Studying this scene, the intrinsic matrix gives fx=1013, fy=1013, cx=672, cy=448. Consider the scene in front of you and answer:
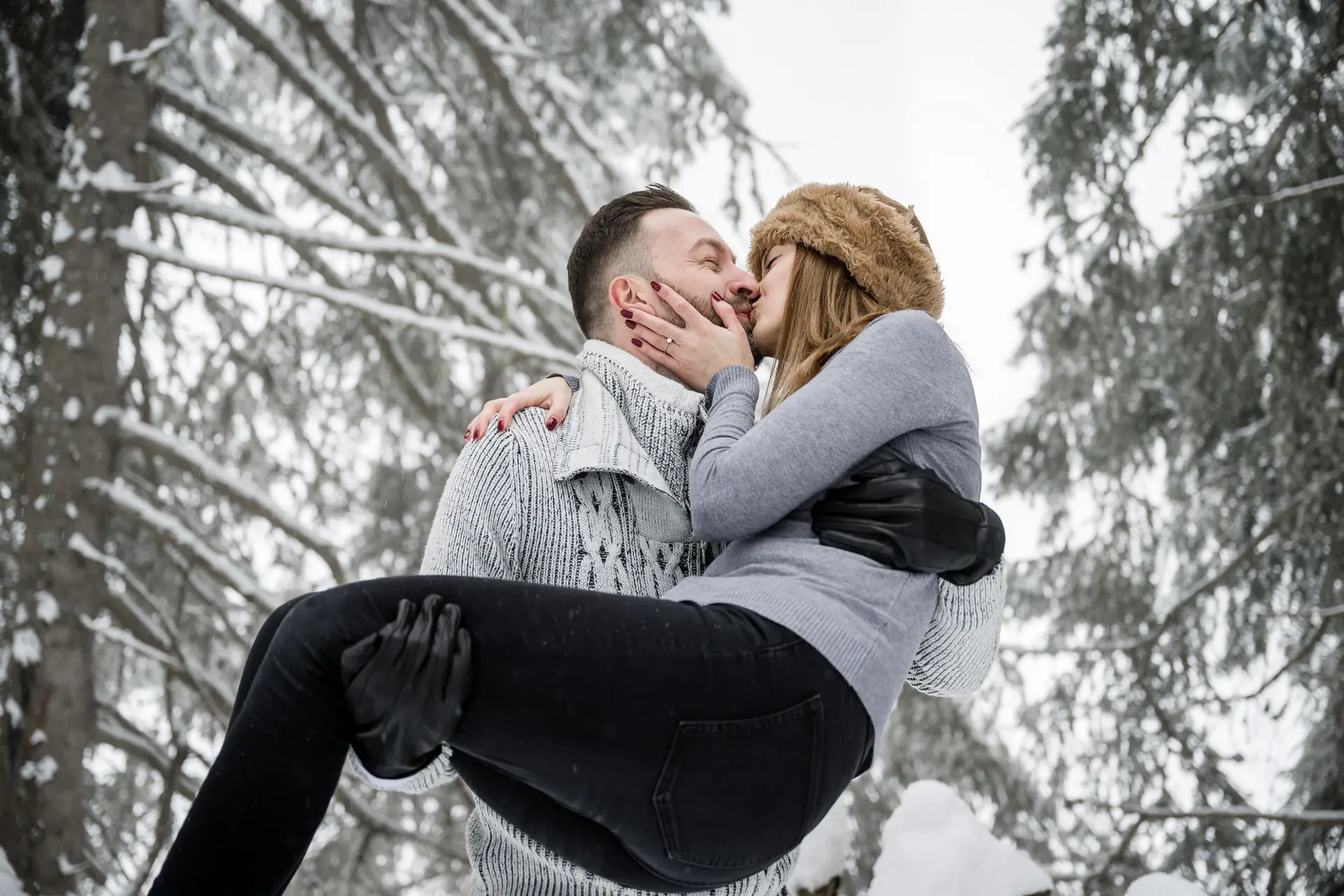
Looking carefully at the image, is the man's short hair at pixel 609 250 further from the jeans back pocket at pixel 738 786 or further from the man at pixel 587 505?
the jeans back pocket at pixel 738 786

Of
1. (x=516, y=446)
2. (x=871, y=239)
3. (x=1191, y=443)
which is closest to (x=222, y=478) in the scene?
(x=516, y=446)

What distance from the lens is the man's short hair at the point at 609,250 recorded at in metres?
2.32

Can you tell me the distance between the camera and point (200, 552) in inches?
155

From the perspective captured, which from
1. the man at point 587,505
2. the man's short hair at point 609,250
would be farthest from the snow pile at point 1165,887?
the man's short hair at point 609,250

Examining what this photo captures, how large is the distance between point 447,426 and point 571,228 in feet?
8.80

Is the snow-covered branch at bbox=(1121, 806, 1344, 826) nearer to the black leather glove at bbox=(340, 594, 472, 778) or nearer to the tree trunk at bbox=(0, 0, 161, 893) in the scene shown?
the black leather glove at bbox=(340, 594, 472, 778)

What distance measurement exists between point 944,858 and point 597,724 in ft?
5.81

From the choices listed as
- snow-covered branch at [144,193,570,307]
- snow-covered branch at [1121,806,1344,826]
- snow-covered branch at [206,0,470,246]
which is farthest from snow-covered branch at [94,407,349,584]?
snow-covered branch at [1121,806,1344,826]

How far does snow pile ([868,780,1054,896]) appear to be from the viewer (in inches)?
106

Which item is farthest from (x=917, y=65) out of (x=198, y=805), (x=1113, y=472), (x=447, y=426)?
(x=198, y=805)

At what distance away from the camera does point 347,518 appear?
6.40 metres

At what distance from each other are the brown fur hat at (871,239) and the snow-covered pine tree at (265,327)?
5.92 feet

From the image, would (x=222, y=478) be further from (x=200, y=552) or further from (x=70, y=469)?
(x=70, y=469)

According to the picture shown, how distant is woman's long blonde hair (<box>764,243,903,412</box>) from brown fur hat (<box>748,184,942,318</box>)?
2cm
